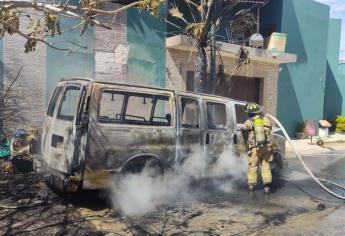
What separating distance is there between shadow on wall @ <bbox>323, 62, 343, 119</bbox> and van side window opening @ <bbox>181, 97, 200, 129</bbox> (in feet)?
49.6

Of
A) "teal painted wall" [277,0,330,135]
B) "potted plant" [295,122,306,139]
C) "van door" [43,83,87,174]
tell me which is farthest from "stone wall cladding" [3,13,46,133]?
"potted plant" [295,122,306,139]

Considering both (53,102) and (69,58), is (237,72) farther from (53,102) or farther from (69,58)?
(53,102)

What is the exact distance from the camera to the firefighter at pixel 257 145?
7191 millimetres

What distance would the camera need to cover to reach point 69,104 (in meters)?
6.39

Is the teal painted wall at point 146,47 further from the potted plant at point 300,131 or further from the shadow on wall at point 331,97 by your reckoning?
the shadow on wall at point 331,97

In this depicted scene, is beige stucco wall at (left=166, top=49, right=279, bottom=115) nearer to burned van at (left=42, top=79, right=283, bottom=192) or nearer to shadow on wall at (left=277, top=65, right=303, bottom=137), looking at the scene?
shadow on wall at (left=277, top=65, right=303, bottom=137)

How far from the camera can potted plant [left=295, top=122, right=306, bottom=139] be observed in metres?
17.0

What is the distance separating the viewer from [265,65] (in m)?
16.0

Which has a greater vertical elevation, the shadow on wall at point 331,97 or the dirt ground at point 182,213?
the shadow on wall at point 331,97

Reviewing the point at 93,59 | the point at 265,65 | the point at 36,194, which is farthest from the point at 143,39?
the point at 36,194

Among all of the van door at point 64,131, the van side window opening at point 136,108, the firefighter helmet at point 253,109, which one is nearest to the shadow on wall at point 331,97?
the firefighter helmet at point 253,109

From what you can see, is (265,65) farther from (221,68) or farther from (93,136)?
(93,136)

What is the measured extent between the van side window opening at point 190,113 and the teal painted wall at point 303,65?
418 inches

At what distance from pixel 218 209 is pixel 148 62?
23.2 ft
